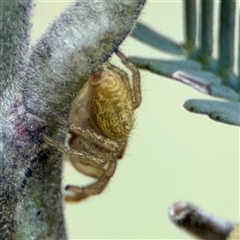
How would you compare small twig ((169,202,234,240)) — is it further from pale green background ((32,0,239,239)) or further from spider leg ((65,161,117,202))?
pale green background ((32,0,239,239))

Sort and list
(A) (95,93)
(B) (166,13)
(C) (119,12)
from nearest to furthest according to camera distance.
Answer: (C) (119,12)
(A) (95,93)
(B) (166,13)

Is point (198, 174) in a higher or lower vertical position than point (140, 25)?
lower

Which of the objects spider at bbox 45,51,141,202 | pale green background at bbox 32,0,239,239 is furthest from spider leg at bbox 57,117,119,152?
pale green background at bbox 32,0,239,239

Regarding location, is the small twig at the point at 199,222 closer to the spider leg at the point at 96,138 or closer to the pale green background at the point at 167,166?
the spider leg at the point at 96,138

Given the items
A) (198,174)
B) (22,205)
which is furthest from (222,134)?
(22,205)

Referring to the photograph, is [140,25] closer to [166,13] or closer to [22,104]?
[22,104]

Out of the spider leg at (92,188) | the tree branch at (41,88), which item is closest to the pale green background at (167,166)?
the spider leg at (92,188)

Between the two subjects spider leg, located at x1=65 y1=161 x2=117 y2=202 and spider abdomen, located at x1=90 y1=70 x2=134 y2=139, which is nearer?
spider abdomen, located at x1=90 y1=70 x2=134 y2=139
